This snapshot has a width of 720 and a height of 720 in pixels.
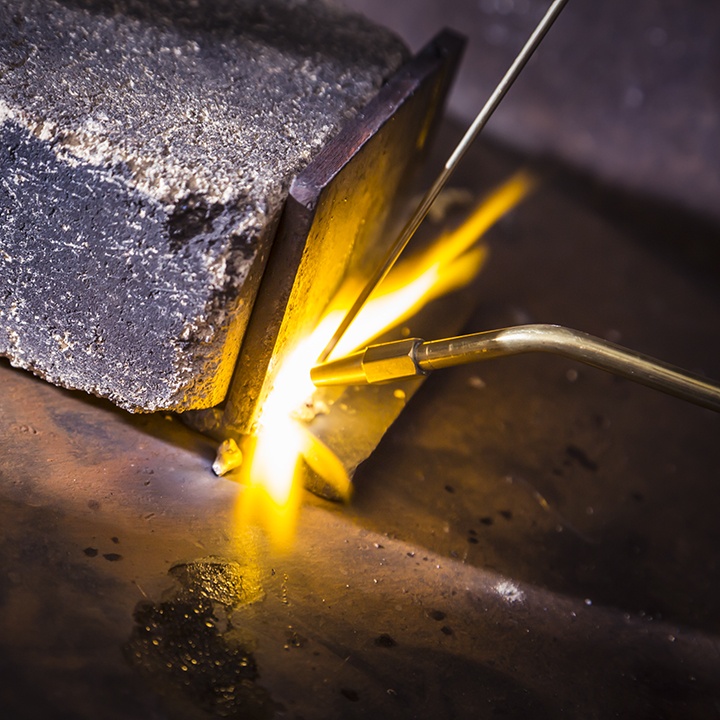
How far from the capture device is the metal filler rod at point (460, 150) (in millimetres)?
1712

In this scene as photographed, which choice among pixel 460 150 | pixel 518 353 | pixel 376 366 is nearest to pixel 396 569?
pixel 376 366

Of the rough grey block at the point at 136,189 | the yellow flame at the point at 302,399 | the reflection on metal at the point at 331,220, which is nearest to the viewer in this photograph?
the rough grey block at the point at 136,189

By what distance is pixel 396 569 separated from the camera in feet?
5.87

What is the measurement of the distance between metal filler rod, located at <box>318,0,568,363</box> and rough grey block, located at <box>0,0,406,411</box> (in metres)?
0.25

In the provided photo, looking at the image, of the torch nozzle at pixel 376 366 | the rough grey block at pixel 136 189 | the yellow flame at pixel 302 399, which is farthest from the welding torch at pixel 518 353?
the rough grey block at pixel 136 189

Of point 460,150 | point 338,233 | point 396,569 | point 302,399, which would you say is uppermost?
point 460,150

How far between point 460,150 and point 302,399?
65 cm

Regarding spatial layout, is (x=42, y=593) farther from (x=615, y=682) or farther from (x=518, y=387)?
(x=518, y=387)

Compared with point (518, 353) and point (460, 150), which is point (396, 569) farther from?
point (460, 150)

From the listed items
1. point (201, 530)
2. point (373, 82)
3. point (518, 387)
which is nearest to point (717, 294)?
point (518, 387)

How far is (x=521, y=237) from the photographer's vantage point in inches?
124

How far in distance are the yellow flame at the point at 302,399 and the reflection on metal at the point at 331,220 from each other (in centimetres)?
6

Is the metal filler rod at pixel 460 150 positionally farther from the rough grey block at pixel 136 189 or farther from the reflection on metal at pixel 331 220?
the rough grey block at pixel 136 189

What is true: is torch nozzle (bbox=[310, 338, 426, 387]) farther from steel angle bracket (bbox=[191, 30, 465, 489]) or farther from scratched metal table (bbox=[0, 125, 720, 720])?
scratched metal table (bbox=[0, 125, 720, 720])
